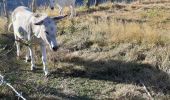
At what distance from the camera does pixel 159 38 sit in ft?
39.8

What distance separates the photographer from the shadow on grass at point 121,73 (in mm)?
9945

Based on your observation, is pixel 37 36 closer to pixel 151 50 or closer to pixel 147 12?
pixel 151 50

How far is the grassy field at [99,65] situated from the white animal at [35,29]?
1.69 ft

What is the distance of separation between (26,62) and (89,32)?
2.62 meters

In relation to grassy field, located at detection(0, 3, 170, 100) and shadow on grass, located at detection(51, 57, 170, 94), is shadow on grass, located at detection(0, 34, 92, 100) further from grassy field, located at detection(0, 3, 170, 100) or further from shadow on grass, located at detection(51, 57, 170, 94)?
shadow on grass, located at detection(51, 57, 170, 94)

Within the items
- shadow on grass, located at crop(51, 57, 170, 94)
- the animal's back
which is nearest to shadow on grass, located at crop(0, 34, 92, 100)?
the animal's back

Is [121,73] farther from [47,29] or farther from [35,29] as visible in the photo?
[35,29]

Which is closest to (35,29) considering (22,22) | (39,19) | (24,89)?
(39,19)

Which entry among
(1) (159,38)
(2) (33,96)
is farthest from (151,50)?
(2) (33,96)

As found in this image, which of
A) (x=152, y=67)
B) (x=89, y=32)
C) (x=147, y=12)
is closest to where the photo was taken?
(x=152, y=67)

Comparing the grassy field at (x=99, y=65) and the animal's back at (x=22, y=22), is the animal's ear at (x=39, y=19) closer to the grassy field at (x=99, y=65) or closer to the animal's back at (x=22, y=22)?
the animal's back at (x=22, y=22)

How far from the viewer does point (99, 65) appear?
11.2m

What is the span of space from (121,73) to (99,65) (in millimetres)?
785

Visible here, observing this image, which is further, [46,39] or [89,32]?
[89,32]
